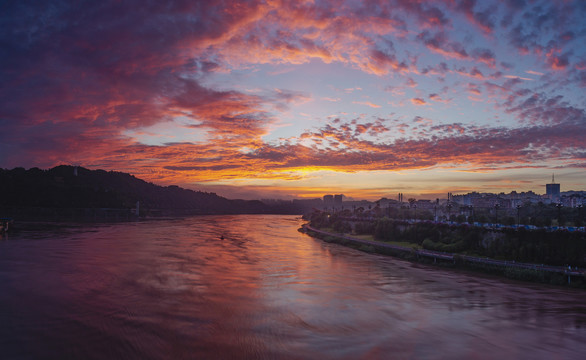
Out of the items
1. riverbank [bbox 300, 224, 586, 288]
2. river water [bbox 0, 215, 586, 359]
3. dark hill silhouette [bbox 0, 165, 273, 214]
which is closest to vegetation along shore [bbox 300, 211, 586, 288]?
riverbank [bbox 300, 224, 586, 288]

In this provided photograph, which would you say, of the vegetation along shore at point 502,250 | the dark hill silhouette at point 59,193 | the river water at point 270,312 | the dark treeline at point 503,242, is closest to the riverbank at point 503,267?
the vegetation along shore at point 502,250

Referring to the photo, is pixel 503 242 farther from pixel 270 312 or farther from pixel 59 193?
pixel 59 193

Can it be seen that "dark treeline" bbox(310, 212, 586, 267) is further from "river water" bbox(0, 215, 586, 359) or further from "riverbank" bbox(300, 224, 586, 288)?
"river water" bbox(0, 215, 586, 359)

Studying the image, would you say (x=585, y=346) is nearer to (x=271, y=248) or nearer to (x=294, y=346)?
(x=294, y=346)

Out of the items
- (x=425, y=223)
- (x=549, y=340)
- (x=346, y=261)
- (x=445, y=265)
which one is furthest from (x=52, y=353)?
(x=425, y=223)

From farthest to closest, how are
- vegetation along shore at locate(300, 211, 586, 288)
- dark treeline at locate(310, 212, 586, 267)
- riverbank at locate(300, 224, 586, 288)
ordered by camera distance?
1. dark treeline at locate(310, 212, 586, 267)
2. vegetation along shore at locate(300, 211, 586, 288)
3. riverbank at locate(300, 224, 586, 288)

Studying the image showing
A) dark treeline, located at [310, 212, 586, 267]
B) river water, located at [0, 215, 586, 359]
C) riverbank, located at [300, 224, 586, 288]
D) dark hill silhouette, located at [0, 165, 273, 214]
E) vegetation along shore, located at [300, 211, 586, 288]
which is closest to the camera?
river water, located at [0, 215, 586, 359]
